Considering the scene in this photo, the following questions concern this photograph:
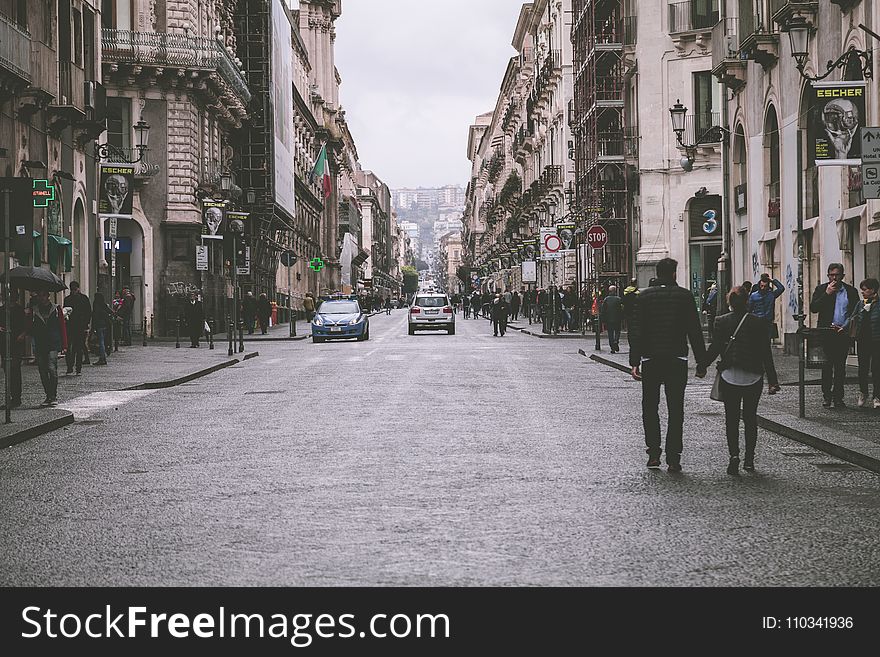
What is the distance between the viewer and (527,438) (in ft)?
46.0

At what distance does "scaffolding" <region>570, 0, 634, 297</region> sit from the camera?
52.1m

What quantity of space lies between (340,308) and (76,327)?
767 inches

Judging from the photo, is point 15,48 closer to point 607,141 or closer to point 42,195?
point 42,195

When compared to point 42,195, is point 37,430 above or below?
below

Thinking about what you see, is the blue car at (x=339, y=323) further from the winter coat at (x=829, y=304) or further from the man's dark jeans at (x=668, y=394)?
the man's dark jeans at (x=668, y=394)

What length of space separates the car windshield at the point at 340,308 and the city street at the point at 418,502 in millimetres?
26758

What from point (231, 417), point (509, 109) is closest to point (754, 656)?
point (231, 417)

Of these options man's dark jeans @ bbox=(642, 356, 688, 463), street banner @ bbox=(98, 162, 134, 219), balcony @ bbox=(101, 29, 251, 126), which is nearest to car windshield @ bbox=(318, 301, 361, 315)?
balcony @ bbox=(101, 29, 251, 126)

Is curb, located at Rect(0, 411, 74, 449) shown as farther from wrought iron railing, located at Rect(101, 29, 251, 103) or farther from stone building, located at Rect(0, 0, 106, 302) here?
wrought iron railing, located at Rect(101, 29, 251, 103)

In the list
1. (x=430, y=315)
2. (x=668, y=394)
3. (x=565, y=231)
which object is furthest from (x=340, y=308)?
(x=668, y=394)

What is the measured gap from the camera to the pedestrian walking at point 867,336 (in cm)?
1605

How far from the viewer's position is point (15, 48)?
93.7 ft

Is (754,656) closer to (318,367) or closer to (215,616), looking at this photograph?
(215,616)

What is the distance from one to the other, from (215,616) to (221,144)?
173ft
